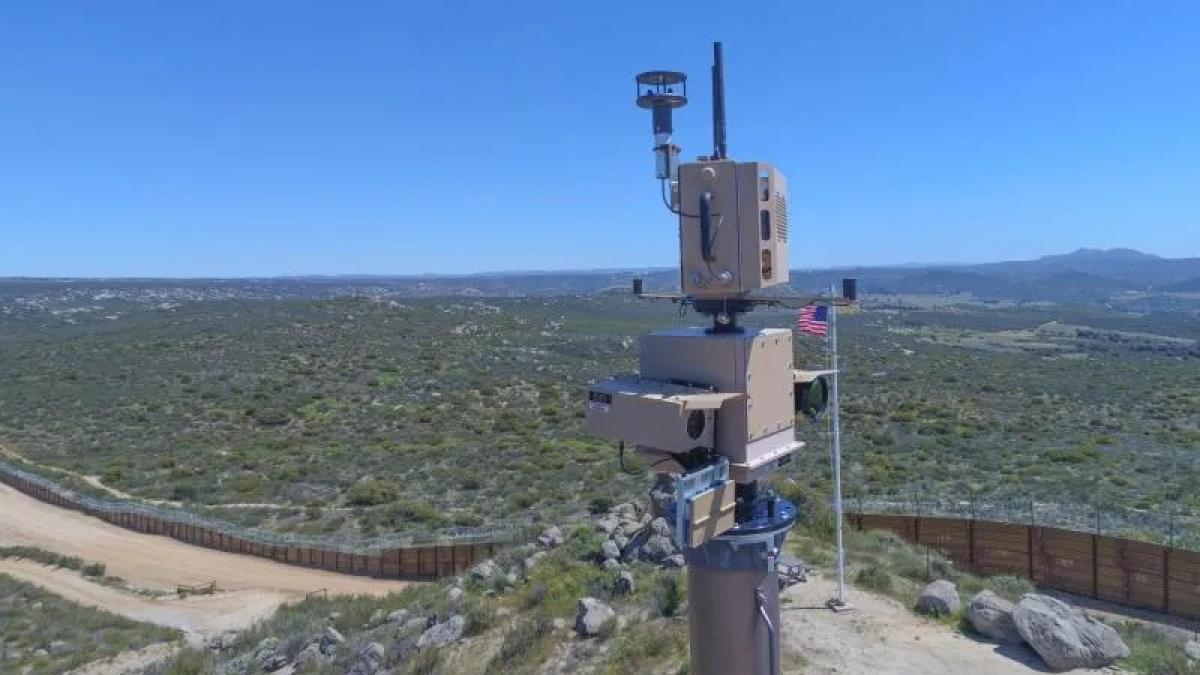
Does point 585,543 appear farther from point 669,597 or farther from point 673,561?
point 669,597

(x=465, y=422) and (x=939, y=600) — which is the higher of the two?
(x=939, y=600)

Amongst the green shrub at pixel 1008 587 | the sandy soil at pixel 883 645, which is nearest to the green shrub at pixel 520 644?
the sandy soil at pixel 883 645

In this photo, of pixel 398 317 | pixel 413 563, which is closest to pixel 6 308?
pixel 398 317

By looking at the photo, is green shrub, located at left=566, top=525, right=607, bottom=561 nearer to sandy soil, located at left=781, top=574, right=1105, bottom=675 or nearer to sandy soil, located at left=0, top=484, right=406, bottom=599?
sandy soil, located at left=781, top=574, right=1105, bottom=675

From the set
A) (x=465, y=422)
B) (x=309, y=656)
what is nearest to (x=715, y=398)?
(x=309, y=656)

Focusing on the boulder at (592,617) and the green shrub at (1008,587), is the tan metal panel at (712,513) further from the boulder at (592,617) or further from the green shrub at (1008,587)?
the green shrub at (1008,587)
